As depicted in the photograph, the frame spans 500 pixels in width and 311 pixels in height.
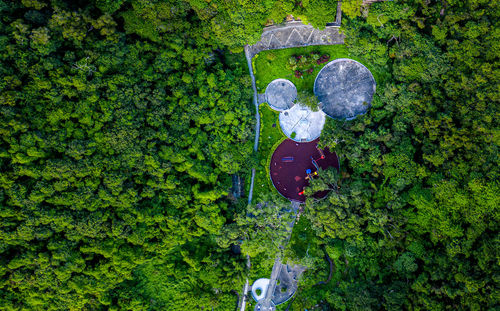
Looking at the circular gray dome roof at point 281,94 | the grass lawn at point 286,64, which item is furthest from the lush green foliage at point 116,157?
the circular gray dome roof at point 281,94

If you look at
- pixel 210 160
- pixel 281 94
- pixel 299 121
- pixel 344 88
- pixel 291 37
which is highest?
pixel 291 37

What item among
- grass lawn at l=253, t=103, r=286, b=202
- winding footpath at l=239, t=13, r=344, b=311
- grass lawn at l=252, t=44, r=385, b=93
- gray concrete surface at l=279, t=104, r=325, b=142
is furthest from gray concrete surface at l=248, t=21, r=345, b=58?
gray concrete surface at l=279, t=104, r=325, b=142

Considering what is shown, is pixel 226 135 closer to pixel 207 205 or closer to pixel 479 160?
pixel 207 205

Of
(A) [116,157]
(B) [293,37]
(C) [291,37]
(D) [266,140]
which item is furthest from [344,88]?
(A) [116,157]

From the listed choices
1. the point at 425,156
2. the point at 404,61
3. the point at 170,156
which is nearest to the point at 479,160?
the point at 425,156

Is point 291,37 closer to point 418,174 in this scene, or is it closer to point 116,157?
point 418,174

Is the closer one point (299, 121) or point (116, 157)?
point (116, 157)

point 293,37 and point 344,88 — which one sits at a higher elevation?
point 293,37
